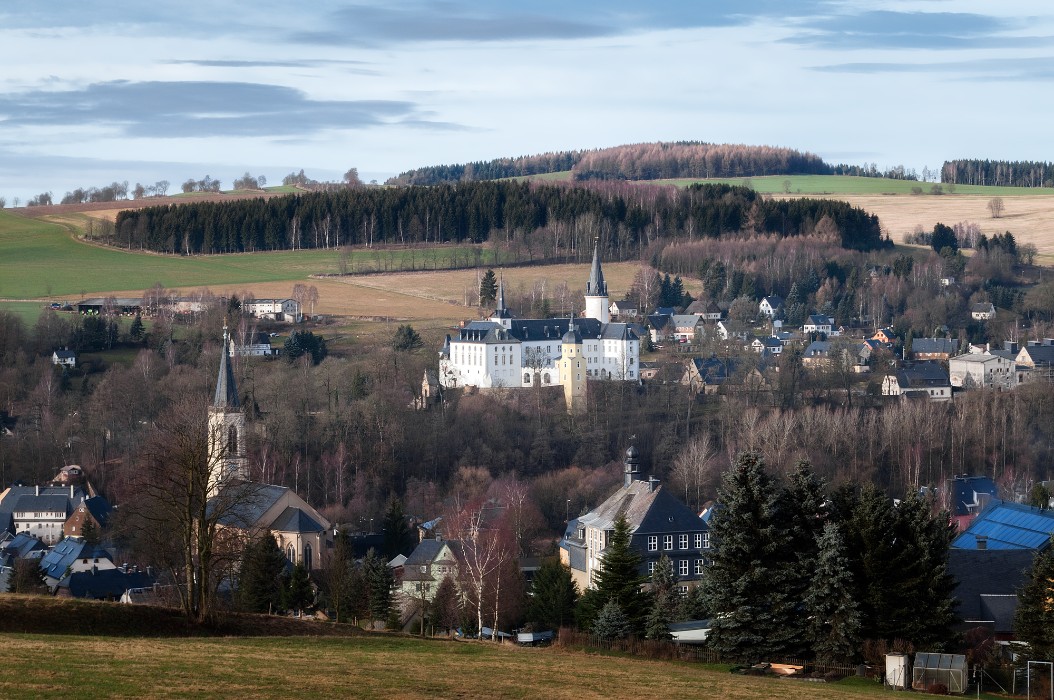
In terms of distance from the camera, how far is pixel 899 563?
35.1 meters

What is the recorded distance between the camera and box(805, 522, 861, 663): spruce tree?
34.0 m

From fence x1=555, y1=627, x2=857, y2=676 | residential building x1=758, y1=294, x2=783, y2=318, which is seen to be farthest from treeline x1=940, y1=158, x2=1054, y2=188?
fence x1=555, y1=627, x2=857, y2=676

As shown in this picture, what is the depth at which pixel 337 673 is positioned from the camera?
26641 millimetres

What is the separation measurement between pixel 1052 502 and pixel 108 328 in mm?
62165

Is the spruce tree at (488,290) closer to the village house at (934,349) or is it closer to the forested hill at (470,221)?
the forested hill at (470,221)

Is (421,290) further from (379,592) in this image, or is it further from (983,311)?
(379,592)

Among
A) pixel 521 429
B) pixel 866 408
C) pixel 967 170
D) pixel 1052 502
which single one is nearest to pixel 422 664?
pixel 1052 502

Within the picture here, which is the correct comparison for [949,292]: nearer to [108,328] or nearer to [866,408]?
[866,408]

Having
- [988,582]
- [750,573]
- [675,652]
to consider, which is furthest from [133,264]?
[675,652]

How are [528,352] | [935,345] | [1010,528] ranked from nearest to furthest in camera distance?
[1010,528], [528,352], [935,345]

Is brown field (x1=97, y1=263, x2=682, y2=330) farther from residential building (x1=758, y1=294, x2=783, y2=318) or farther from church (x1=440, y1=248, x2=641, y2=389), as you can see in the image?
church (x1=440, y1=248, x2=641, y2=389)

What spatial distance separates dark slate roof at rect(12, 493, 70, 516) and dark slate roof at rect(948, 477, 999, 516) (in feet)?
138

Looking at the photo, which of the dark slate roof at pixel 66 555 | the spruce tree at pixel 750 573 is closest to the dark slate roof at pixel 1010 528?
the spruce tree at pixel 750 573

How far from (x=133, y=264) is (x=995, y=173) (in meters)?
106
